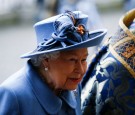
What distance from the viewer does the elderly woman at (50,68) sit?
179cm

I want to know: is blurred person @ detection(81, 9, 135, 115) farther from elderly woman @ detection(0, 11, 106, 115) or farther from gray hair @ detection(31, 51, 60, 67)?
gray hair @ detection(31, 51, 60, 67)

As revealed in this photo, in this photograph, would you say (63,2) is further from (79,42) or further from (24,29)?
(79,42)

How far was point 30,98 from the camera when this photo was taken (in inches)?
72.9

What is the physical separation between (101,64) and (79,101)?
0.20 metres

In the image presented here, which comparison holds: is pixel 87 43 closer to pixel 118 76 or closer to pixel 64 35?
pixel 64 35

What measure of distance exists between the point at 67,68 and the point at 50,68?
0.08 metres

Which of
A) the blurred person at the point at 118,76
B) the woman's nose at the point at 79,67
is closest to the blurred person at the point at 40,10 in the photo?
the blurred person at the point at 118,76

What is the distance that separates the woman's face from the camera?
1820 millimetres

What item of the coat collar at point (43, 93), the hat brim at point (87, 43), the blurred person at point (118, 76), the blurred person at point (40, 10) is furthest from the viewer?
the blurred person at point (40, 10)

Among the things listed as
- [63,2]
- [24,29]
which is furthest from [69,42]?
[24,29]

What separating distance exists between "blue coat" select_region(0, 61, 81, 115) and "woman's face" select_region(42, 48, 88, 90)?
0.22 feet

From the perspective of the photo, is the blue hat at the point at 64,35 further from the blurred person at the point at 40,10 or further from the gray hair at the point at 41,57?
the blurred person at the point at 40,10

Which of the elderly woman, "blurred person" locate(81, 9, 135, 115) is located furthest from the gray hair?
"blurred person" locate(81, 9, 135, 115)

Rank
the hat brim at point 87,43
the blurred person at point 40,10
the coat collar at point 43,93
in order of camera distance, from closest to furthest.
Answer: the hat brim at point 87,43 < the coat collar at point 43,93 < the blurred person at point 40,10
